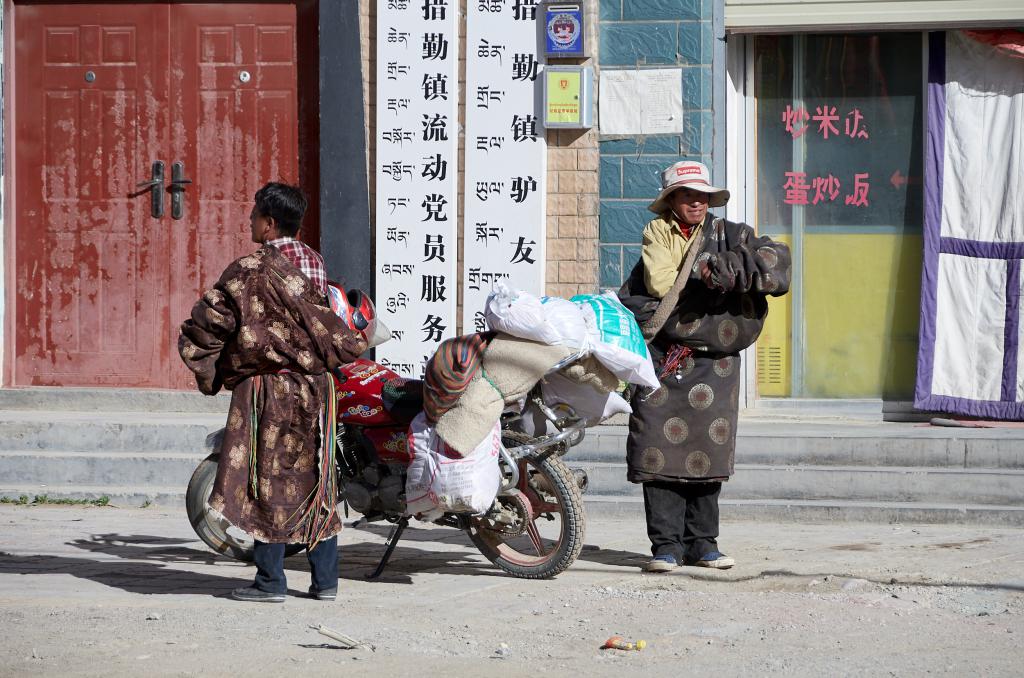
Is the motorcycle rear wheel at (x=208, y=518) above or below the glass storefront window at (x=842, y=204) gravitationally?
below

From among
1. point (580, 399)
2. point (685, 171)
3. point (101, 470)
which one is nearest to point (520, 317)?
point (580, 399)

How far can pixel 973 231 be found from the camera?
342 inches

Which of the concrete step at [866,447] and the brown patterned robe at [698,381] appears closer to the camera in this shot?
the brown patterned robe at [698,381]

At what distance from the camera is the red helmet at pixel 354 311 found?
5688 mm

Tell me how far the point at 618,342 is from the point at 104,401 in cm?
462

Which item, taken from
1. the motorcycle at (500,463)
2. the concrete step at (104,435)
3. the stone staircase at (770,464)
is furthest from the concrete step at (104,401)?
the motorcycle at (500,463)

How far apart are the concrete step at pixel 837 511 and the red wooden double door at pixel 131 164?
10.6 feet

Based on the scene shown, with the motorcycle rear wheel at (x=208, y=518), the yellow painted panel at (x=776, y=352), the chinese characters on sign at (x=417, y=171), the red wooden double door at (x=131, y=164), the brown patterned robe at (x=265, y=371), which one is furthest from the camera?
the red wooden double door at (x=131, y=164)

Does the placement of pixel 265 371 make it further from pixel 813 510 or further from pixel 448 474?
pixel 813 510

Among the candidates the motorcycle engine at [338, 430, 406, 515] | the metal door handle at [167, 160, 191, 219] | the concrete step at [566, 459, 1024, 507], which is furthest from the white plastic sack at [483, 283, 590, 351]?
the metal door handle at [167, 160, 191, 219]

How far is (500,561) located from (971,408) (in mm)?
3855

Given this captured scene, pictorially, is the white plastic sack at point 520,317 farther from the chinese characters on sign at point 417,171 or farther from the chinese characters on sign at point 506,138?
the chinese characters on sign at point 417,171

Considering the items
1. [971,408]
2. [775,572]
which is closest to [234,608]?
[775,572]

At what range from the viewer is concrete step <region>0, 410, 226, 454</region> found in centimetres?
835
